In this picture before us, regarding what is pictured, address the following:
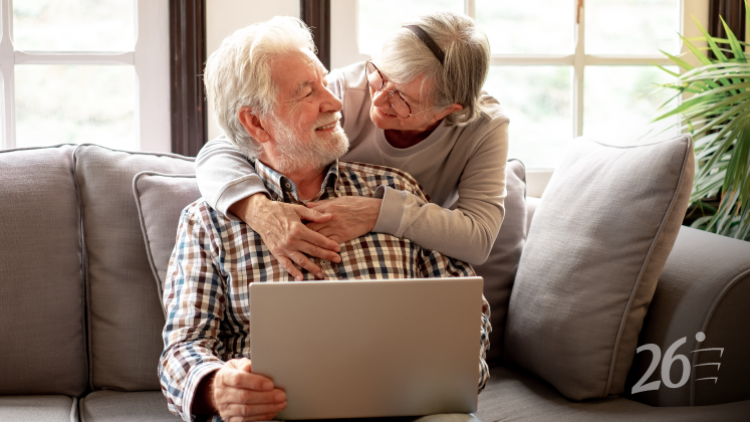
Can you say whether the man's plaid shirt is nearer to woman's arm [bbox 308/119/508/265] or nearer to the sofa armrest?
woman's arm [bbox 308/119/508/265]

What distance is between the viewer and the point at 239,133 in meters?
1.53

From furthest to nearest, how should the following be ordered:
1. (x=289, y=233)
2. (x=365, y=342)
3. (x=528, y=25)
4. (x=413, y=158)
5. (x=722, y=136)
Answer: (x=528, y=25) → (x=722, y=136) → (x=413, y=158) → (x=289, y=233) → (x=365, y=342)

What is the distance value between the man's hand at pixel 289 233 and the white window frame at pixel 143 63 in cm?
92

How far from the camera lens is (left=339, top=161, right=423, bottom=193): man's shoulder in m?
1.58

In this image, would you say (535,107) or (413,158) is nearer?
(413,158)

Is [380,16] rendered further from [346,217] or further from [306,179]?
[346,217]

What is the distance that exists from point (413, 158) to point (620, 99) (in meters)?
1.18

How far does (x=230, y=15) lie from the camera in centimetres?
212

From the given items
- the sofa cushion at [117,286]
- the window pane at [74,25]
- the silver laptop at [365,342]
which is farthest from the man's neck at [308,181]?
the window pane at [74,25]

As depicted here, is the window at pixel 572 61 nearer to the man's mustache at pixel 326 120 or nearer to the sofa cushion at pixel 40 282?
the man's mustache at pixel 326 120

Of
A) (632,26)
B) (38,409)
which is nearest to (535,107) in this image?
(632,26)

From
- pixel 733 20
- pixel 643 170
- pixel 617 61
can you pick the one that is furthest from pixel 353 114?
pixel 733 20

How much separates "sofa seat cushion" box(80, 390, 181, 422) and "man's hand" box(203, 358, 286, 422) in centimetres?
35

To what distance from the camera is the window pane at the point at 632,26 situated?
2.41m
